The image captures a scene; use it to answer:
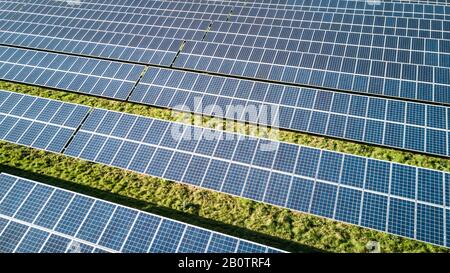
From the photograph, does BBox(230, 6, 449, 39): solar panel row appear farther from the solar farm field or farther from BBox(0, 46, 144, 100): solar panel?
BBox(0, 46, 144, 100): solar panel

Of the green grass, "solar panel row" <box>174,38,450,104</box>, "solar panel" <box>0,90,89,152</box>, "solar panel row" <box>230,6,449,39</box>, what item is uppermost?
"solar panel" <box>0,90,89,152</box>

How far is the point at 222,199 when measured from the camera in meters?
13.3

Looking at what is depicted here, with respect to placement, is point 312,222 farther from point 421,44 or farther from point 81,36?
point 81,36

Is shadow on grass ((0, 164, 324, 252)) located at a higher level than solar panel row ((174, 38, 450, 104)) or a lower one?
lower

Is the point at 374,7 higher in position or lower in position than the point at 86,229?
lower

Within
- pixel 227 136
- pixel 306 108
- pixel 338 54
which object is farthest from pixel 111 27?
pixel 306 108

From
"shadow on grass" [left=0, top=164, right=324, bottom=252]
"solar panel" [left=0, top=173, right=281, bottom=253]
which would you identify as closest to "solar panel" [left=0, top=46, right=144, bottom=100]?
"shadow on grass" [left=0, top=164, right=324, bottom=252]

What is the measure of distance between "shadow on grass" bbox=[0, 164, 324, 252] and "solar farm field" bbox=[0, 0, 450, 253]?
0.18ft

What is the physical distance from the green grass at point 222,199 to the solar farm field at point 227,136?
57 mm

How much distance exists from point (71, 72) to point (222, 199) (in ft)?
37.5

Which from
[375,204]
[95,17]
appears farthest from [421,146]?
[95,17]

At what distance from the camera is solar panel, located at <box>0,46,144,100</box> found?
56.1 ft

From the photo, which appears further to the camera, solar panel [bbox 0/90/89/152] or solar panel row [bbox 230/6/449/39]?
solar panel row [bbox 230/6/449/39]

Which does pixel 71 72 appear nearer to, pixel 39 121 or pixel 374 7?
pixel 39 121
